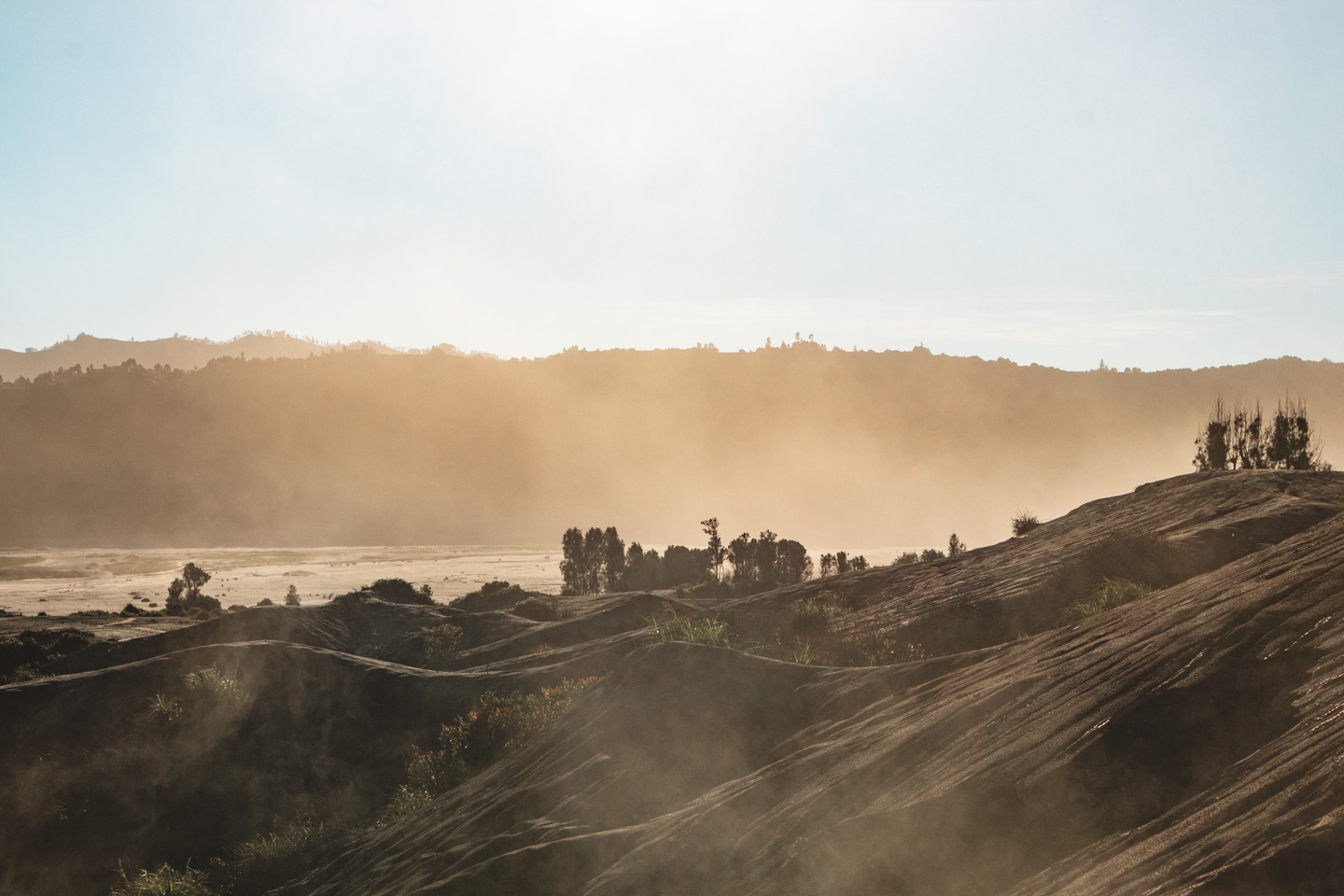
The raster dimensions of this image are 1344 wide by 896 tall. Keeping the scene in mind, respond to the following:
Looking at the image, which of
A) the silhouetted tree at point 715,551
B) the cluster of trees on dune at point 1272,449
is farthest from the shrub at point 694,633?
the silhouetted tree at point 715,551

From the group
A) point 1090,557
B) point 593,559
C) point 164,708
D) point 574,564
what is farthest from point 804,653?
point 574,564

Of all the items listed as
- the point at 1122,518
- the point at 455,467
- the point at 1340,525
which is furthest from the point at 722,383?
the point at 1340,525

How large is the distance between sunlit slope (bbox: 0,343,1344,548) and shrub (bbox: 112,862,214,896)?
128 m

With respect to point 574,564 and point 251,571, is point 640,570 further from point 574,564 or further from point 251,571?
point 251,571

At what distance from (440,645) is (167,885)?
1425 centimetres

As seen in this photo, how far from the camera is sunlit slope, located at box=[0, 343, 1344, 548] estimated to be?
132375 millimetres

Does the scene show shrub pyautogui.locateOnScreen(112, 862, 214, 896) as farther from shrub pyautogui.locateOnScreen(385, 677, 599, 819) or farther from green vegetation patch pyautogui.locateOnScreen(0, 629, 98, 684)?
green vegetation patch pyautogui.locateOnScreen(0, 629, 98, 684)

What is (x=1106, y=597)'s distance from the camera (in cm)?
1267

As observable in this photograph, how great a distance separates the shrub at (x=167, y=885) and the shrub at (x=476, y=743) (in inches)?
101

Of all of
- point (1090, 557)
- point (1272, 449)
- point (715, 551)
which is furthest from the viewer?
point (715, 551)

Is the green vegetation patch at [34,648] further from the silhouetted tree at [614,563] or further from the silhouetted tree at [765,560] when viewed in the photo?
the silhouetted tree at [614,563]

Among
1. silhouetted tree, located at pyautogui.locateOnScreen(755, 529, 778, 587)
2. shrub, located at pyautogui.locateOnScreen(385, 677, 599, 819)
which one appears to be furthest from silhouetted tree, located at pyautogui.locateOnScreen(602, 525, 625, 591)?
shrub, located at pyautogui.locateOnScreen(385, 677, 599, 819)

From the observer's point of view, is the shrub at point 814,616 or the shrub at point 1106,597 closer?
the shrub at point 1106,597

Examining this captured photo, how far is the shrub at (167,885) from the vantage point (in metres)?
11.1
